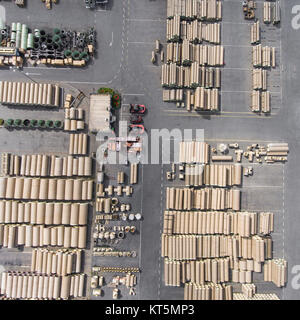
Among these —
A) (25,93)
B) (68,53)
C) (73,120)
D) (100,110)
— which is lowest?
(73,120)

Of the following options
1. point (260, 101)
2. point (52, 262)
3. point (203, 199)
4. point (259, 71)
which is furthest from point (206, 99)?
point (52, 262)

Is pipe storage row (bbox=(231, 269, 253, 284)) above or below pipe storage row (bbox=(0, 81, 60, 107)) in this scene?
below

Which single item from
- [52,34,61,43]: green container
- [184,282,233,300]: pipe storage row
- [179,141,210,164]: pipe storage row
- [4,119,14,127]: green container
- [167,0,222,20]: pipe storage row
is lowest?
[184,282,233,300]: pipe storage row

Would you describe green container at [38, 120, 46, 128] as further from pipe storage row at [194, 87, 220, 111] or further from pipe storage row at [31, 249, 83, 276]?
pipe storage row at [194, 87, 220, 111]

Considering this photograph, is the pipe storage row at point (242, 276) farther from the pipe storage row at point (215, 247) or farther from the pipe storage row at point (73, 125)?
the pipe storage row at point (73, 125)

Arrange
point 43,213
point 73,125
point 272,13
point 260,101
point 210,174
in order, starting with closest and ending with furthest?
1. point 43,213
2. point 73,125
3. point 210,174
4. point 260,101
5. point 272,13

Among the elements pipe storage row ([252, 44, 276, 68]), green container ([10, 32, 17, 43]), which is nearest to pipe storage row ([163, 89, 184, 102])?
pipe storage row ([252, 44, 276, 68])

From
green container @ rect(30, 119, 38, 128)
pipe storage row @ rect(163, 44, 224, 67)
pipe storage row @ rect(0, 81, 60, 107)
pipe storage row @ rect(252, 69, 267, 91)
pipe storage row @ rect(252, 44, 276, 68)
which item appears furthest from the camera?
pipe storage row @ rect(252, 44, 276, 68)

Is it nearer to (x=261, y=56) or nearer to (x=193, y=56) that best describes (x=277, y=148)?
(x=261, y=56)
